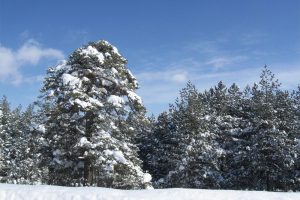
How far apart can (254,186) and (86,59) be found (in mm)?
25006

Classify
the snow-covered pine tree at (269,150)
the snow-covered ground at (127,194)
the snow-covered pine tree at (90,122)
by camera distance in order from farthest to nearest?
the snow-covered pine tree at (269,150) < the snow-covered pine tree at (90,122) < the snow-covered ground at (127,194)

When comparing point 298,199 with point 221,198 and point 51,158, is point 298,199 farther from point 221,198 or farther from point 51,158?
point 51,158

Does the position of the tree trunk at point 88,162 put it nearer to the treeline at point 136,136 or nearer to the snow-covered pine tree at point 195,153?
the treeline at point 136,136

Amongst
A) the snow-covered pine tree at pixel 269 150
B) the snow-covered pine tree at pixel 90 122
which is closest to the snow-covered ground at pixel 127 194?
the snow-covered pine tree at pixel 90 122

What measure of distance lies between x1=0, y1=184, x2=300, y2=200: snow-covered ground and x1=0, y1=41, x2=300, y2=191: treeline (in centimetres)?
888

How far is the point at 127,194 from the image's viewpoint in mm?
12398

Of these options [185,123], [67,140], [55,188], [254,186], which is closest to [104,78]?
[67,140]

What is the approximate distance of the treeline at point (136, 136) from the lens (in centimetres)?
2241

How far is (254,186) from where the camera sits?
4216cm

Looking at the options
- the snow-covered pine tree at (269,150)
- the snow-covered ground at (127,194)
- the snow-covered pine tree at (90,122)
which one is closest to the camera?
the snow-covered ground at (127,194)

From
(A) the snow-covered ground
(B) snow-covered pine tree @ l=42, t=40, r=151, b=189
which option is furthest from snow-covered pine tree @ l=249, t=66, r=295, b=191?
(A) the snow-covered ground

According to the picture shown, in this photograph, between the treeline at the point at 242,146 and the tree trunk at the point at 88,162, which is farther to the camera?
the treeline at the point at 242,146

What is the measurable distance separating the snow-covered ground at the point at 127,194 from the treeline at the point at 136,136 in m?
8.88

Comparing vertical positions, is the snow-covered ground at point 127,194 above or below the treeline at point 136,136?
below
